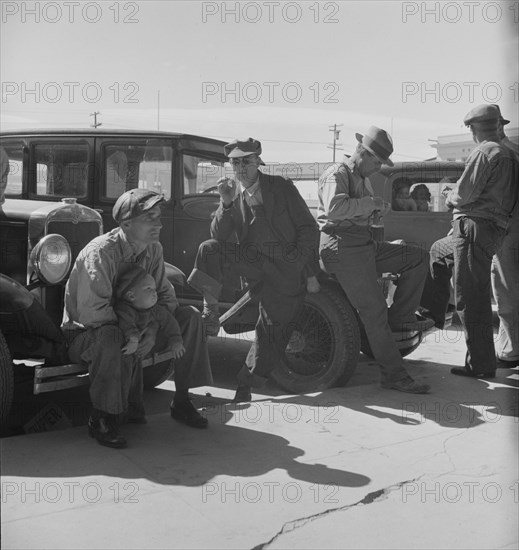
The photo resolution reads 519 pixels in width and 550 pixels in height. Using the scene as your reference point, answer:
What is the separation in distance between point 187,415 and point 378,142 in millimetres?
2243

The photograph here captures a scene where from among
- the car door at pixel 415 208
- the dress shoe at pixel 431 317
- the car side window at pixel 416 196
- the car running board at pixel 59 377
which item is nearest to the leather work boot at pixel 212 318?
the car running board at pixel 59 377

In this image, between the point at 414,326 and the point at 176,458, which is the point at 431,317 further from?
the point at 176,458

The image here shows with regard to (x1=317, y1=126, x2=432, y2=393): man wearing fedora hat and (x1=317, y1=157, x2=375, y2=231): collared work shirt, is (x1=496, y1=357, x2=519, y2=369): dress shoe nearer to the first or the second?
(x1=317, y1=126, x2=432, y2=393): man wearing fedora hat

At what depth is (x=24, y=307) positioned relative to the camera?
13.1ft

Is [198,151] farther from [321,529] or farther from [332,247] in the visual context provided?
[321,529]

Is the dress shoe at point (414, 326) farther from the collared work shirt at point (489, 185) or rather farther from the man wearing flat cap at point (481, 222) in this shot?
the collared work shirt at point (489, 185)

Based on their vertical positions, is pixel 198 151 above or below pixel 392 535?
above

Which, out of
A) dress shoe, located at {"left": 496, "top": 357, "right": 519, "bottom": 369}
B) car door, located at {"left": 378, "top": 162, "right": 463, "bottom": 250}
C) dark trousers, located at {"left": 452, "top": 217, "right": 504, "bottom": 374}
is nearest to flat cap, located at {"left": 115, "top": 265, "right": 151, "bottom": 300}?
dark trousers, located at {"left": 452, "top": 217, "right": 504, "bottom": 374}

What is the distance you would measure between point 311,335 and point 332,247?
681mm

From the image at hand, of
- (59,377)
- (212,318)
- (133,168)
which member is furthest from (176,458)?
(133,168)

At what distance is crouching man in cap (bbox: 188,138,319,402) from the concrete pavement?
1.28 ft

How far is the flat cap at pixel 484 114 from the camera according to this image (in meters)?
5.08

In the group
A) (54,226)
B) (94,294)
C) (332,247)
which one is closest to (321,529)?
(94,294)

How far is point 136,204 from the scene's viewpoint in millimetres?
3896
